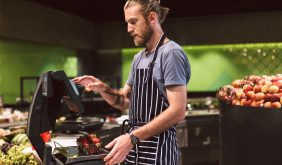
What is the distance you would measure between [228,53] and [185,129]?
2.94 metres

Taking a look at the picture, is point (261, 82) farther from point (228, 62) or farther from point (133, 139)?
point (228, 62)

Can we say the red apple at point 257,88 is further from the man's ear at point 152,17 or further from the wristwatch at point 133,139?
the wristwatch at point 133,139

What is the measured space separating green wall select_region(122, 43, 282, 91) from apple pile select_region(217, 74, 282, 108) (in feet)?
15.0

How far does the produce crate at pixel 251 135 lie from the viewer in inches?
97.0

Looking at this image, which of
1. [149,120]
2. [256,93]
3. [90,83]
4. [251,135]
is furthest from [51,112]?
[256,93]

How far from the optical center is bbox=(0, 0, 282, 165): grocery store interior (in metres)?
2.81

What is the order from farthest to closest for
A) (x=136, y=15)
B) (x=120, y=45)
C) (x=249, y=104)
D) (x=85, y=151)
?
1. (x=120, y=45)
2. (x=249, y=104)
3. (x=136, y=15)
4. (x=85, y=151)

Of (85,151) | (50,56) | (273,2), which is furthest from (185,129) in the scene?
(85,151)

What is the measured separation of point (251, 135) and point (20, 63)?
4.96 m

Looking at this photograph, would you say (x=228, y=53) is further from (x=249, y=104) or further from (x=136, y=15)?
(x=136, y=15)

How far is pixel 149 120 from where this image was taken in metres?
1.84

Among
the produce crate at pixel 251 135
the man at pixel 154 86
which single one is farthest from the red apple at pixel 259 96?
the man at pixel 154 86

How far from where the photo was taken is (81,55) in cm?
872

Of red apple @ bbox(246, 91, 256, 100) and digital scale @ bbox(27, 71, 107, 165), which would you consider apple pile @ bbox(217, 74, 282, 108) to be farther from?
digital scale @ bbox(27, 71, 107, 165)
